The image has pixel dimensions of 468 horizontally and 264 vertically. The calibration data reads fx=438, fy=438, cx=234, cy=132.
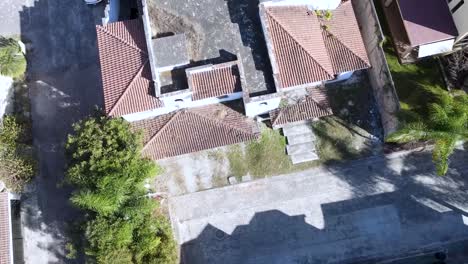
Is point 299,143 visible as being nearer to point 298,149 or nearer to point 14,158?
point 298,149

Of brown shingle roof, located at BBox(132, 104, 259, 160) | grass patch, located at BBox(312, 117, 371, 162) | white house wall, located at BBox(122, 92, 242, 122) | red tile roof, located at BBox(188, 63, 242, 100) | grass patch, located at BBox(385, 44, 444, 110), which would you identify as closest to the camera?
red tile roof, located at BBox(188, 63, 242, 100)

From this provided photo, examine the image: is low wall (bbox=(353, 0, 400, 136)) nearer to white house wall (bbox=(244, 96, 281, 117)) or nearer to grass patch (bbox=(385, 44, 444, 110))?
grass patch (bbox=(385, 44, 444, 110))

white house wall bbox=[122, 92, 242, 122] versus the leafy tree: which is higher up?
white house wall bbox=[122, 92, 242, 122]

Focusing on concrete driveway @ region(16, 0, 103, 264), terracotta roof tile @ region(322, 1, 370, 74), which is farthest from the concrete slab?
concrete driveway @ region(16, 0, 103, 264)

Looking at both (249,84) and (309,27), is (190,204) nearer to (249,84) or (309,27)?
(249,84)

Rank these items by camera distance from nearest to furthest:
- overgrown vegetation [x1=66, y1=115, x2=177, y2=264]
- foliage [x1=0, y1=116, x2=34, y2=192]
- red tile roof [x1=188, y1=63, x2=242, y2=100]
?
overgrown vegetation [x1=66, y1=115, x2=177, y2=264] → red tile roof [x1=188, y1=63, x2=242, y2=100] → foliage [x1=0, y1=116, x2=34, y2=192]

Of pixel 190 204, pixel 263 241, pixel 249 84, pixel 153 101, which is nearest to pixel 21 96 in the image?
pixel 153 101

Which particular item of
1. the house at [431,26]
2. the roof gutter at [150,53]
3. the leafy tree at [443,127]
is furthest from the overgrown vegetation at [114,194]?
the house at [431,26]
